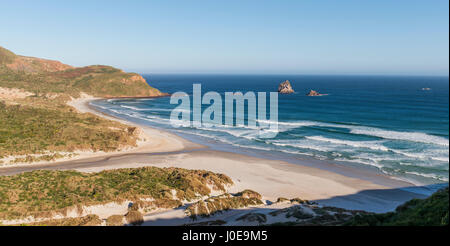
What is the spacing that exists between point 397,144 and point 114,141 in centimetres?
4675

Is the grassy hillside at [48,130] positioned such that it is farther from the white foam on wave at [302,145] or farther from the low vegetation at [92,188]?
the white foam on wave at [302,145]

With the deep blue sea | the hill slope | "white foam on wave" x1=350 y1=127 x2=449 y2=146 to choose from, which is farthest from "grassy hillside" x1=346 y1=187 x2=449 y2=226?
the hill slope

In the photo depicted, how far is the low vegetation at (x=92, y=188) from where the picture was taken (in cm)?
2183

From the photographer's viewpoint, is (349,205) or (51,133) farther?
(51,133)

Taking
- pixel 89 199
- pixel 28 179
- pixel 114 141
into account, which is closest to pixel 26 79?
pixel 114 141

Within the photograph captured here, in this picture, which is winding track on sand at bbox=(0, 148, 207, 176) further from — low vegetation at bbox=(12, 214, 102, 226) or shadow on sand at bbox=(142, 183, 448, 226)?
shadow on sand at bbox=(142, 183, 448, 226)

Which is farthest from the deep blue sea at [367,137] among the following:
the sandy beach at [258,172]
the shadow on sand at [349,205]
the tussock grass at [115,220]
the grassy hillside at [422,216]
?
the tussock grass at [115,220]

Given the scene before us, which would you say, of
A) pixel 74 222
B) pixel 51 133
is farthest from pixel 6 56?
pixel 74 222

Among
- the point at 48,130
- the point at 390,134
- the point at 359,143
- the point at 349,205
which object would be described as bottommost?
the point at 349,205

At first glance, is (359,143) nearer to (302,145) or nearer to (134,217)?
(302,145)

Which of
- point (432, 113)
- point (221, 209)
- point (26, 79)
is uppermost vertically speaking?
point (26, 79)

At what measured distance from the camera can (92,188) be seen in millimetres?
25531
